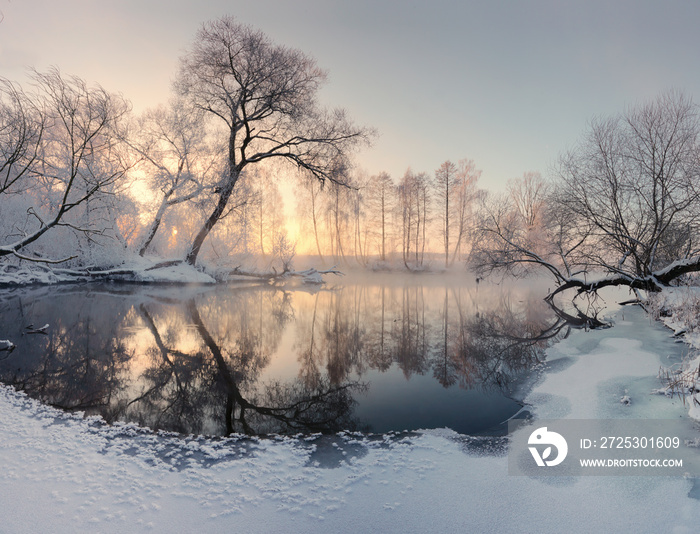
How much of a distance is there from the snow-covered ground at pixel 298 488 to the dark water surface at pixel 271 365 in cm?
42

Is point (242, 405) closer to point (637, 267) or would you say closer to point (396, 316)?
point (396, 316)

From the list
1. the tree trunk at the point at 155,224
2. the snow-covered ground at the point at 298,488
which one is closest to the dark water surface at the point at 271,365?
the snow-covered ground at the point at 298,488

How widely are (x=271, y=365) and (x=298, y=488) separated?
3321 mm

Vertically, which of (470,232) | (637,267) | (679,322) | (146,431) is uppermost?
(470,232)

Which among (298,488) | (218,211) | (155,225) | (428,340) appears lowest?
(298,488)

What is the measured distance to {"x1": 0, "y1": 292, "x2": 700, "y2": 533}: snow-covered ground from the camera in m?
2.36

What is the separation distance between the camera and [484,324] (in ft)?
32.1

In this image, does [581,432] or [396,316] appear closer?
[581,432]

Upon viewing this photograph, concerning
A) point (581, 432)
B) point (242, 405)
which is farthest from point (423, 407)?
point (242, 405)

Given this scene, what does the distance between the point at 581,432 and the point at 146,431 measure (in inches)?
167

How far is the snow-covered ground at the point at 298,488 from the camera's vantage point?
2357 mm

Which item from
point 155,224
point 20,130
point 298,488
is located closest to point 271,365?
point 298,488

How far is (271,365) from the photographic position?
234 inches

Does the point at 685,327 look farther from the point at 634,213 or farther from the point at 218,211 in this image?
the point at 218,211
